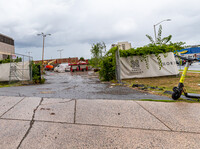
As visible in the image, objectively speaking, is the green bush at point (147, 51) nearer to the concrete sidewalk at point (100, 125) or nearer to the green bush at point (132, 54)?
the green bush at point (132, 54)

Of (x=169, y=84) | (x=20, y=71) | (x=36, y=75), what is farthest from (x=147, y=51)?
(x=20, y=71)

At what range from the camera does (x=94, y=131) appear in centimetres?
272

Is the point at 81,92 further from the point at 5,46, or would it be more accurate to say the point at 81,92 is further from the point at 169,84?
the point at 5,46

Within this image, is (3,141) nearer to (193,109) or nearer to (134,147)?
(134,147)

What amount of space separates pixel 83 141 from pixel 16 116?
79.6 inches

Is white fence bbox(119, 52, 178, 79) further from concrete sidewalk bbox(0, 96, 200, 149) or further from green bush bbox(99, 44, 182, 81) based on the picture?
concrete sidewalk bbox(0, 96, 200, 149)

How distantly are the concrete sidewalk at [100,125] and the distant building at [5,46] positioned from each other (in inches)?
3680

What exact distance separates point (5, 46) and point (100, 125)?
10566cm

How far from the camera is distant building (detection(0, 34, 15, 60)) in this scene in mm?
85750

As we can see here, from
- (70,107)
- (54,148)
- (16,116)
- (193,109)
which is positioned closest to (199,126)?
(193,109)

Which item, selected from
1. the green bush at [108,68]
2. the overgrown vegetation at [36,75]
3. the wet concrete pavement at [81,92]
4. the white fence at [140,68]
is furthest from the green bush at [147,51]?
the overgrown vegetation at [36,75]

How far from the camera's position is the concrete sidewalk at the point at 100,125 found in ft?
7.65

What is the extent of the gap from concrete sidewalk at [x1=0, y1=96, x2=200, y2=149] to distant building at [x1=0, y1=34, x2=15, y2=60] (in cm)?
9346

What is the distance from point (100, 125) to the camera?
2.96m
